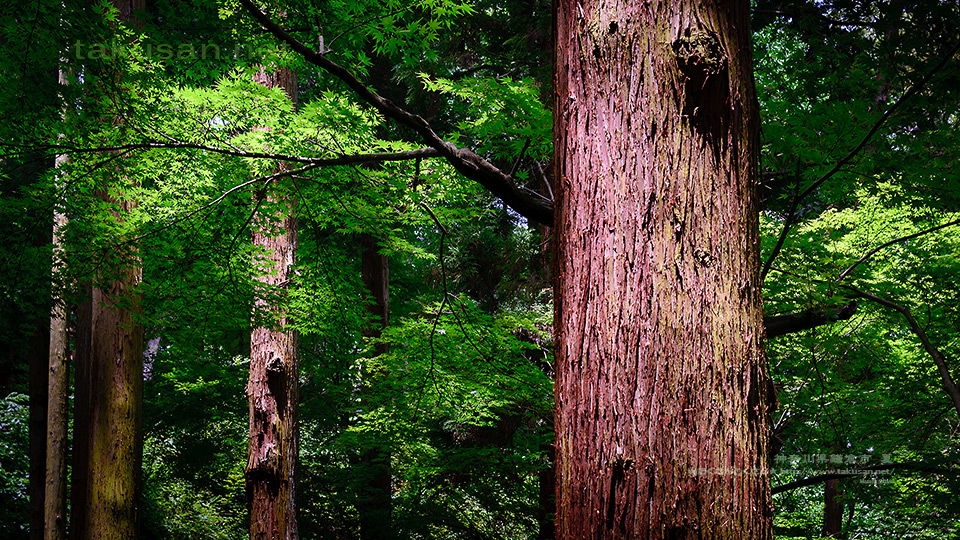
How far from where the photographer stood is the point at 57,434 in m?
5.90

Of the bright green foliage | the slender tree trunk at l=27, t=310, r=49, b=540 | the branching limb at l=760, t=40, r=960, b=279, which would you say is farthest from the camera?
the slender tree trunk at l=27, t=310, r=49, b=540

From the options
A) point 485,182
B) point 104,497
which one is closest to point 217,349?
point 104,497

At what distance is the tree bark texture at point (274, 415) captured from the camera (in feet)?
17.5

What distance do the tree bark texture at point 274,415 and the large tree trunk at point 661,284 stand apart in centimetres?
425

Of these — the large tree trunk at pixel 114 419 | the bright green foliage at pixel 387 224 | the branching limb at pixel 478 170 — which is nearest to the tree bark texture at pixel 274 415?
the bright green foliage at pixel 387 224

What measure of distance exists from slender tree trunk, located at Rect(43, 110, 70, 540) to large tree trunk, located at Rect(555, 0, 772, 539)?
613cm

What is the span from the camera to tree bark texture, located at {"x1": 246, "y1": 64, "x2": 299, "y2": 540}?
5320 millimetres

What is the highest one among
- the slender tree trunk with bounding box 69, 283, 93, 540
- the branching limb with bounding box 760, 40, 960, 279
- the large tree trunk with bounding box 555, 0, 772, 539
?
the branching limb with bounding box 760, 40, 960, 279

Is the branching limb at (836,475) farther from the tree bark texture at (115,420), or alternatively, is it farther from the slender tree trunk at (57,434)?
the slender tree trunk at (57,434)

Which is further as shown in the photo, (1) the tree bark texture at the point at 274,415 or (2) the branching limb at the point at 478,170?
(1) the tree bark texture at the point at 274,415

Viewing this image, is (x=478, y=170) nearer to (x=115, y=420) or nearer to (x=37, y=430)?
(x=115, y=420)

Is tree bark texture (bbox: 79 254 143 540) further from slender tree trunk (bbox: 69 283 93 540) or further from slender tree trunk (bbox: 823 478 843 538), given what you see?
slender tree trunk (bbox: 823 478 843 538)

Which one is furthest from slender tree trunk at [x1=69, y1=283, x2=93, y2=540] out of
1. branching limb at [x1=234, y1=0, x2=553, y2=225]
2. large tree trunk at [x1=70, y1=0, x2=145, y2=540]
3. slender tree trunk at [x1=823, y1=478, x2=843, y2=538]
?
slender tree trunk at [x1=823, y1=478, x2=843, y2=538]

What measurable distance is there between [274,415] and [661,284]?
4.99 meters
